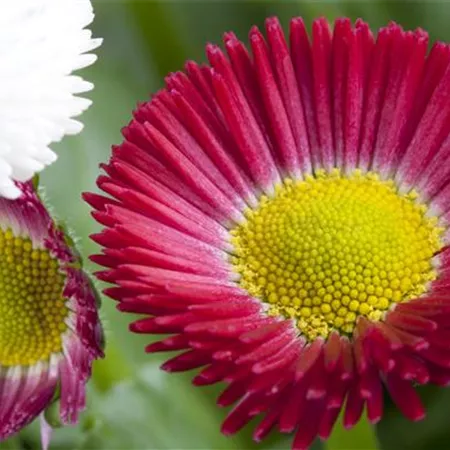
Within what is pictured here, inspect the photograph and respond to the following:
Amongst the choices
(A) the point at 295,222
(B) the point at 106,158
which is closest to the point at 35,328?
(A) the point at 295,222

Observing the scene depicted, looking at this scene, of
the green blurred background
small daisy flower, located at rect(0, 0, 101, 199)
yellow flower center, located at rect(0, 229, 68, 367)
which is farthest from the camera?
the green blurred background

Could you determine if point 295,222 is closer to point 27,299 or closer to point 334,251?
point 334,251

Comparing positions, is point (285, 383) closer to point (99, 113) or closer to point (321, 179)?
point (321, 179)

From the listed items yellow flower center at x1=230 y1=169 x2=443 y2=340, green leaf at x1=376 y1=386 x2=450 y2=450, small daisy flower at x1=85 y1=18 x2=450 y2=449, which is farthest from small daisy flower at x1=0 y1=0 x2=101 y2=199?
green leaf at x1=376 y1=386 x2=450 y2=450

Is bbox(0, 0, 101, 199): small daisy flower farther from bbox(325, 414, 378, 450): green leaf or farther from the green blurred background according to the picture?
bbox(325, 414, 378, 450): green leaf

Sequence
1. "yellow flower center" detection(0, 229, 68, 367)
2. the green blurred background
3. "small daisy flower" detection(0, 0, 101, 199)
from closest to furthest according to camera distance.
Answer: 1. "small daisy flower" detection(0, 0, 101, 199)
2. "yellow flower center" detection(0, 229, 68, 367)
3. the green blurred background

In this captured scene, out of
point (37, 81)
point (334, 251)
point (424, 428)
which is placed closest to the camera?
point (37, 81)

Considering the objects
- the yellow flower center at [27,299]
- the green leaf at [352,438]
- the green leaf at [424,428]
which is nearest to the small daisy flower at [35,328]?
the yellow flower center at [27,299]

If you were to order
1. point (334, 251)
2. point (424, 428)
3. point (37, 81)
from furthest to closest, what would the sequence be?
point (424, 428), point (334, 251), point (37, 81)
